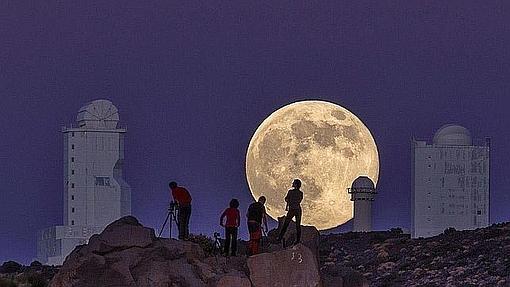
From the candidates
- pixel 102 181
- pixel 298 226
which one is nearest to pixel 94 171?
pixel 102 181

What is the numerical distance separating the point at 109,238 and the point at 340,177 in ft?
183

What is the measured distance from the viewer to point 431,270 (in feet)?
213

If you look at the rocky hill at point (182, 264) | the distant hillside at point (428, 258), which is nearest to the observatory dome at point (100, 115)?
the distant hillside at point (428, 258)

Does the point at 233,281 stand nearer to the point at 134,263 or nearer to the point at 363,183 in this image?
the point at 134,263

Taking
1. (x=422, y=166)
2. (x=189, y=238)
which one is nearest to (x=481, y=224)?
(x=422, y=166)

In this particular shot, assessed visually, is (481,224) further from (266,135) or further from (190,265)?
(190,265)

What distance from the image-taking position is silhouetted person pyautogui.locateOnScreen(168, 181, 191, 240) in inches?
1604

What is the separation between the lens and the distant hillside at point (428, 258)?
204 feet

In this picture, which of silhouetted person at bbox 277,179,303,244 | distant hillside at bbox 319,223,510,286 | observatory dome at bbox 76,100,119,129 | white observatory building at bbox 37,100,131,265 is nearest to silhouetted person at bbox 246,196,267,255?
silhouetted person at bbox 277,179,303,244

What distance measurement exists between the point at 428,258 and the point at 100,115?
48.1 m

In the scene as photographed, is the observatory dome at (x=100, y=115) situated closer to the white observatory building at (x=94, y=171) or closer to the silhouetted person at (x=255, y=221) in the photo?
the white observatory building at (x=94, y=171)

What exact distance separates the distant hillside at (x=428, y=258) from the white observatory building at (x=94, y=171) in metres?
33.5

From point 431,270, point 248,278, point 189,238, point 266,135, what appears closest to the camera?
point 248,278

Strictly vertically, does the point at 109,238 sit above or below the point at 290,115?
below
